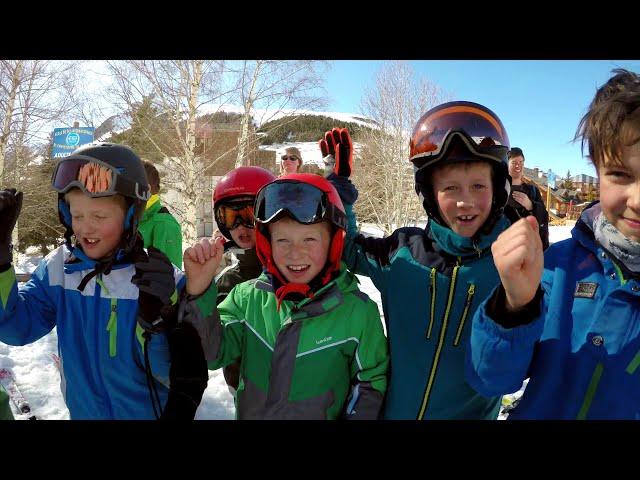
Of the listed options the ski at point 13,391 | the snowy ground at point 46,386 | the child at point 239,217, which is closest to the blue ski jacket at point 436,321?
the child at point 239,217

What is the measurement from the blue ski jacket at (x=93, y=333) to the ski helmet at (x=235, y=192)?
3.99ft

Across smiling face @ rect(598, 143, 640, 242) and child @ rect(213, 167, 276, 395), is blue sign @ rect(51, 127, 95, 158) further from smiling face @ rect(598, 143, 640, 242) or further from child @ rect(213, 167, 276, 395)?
smiling face @ rect(598, 143, 640, 242)

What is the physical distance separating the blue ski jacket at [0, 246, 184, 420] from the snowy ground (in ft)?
8.36

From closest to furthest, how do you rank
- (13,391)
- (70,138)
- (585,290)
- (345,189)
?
(585,290)
(345,189)
(13,391)
(70,138)

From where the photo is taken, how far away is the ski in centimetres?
443

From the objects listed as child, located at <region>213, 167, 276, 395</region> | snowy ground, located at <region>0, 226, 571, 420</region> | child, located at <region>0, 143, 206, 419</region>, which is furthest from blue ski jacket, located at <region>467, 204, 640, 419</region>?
snowy ground, located at <region>0, 226, 571, 420</region>

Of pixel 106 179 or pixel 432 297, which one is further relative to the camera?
pixel 106 179

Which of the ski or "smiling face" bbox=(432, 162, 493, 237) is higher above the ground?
"smiling face" bbox=(432, 162, 493, 237)

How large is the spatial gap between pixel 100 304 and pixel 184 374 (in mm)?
627

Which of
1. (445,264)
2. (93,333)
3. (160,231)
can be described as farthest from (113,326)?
(160,231)

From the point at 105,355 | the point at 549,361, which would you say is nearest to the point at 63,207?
the point at 105,355

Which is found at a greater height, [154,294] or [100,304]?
[154,294]

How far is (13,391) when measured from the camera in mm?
4891

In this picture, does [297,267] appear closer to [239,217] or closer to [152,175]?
[239,217]
